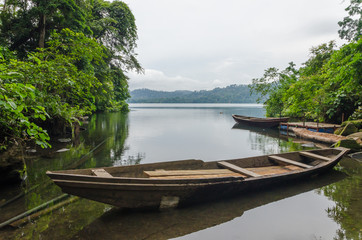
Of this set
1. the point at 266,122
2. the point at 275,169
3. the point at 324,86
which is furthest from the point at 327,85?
the point at 275,169

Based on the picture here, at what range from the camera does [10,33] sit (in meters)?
12.8

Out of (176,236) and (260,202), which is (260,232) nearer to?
(260,202)

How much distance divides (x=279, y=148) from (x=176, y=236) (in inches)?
454

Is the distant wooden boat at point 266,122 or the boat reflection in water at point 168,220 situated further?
the distant wooden boat at point 266,122

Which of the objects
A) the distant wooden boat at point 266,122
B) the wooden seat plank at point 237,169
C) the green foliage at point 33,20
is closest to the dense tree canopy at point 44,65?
the green foliage at point 33,20

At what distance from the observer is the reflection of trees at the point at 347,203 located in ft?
14.4

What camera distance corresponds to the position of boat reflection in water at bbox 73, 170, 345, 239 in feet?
13.6

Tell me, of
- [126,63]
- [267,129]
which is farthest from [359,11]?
[126,63]

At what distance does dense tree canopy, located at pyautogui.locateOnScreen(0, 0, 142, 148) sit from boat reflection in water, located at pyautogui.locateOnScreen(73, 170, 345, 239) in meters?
1.86

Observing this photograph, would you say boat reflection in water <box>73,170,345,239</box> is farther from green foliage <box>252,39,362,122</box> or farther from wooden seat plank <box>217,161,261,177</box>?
green foliage <box>252,39,362,122</box>

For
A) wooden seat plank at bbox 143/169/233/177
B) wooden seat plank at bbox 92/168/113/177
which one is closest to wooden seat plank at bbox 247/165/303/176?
wooden seat plank at bbox 143/169/233/177

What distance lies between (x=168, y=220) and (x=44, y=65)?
5705mm

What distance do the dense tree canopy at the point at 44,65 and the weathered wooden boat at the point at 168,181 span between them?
41.7 inches

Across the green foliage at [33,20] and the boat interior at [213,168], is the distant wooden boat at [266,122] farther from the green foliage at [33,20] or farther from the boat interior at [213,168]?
the green foliage at [33,20]
